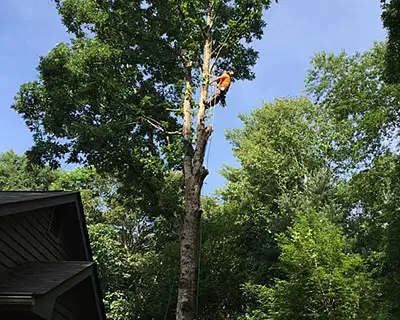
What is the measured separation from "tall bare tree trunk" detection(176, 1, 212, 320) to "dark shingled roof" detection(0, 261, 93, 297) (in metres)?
1.62

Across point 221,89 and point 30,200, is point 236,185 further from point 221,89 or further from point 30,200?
point 30,200

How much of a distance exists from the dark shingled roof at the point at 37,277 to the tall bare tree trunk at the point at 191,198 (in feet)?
5.30

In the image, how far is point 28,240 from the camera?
21.0 feet

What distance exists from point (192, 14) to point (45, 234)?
6403 mm

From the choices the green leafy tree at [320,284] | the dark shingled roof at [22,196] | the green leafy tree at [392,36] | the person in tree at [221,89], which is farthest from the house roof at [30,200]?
the green leafy tree at [392,36]

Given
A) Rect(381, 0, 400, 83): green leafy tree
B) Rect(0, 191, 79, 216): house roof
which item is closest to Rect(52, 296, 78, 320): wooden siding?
Rect(0, 191, 79, 216): house roof

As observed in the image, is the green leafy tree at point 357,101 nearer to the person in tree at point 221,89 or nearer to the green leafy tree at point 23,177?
the person in tree at point 221,89

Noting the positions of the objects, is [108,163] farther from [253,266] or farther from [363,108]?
[363,108]

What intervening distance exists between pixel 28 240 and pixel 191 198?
2.90 metres

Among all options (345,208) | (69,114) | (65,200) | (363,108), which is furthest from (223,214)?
(65,200)

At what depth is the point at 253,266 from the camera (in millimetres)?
17531

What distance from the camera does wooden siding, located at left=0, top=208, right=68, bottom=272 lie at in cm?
571

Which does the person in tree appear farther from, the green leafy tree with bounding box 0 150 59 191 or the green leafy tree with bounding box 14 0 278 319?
the green leafy tree with bounding box 0 150 59 191

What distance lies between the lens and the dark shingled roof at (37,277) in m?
4.68
